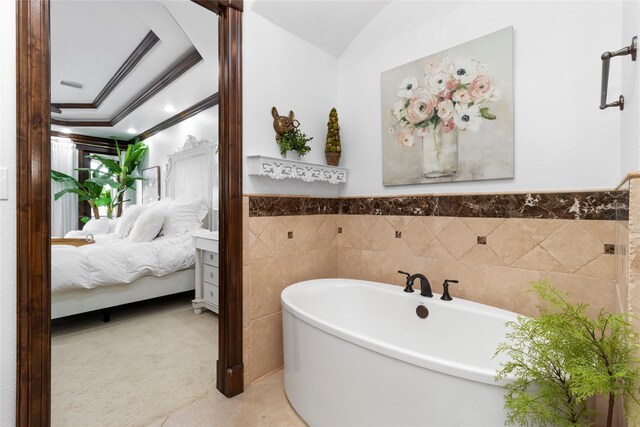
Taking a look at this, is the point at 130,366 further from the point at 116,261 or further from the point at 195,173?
the point at 195,173

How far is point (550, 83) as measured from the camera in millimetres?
1582

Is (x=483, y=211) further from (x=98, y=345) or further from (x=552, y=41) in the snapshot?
(x=98, y=345)

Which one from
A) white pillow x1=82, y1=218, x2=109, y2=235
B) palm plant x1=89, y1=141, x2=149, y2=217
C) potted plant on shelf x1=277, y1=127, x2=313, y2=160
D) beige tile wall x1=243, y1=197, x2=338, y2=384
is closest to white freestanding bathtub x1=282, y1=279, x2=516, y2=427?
beige tile wall x1=243, y1=197, x2=338, y2=384

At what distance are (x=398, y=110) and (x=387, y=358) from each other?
1680 mm

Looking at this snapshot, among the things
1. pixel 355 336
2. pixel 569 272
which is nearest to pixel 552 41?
pixel 569 272

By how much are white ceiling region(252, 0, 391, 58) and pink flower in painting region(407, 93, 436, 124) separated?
2.61ft

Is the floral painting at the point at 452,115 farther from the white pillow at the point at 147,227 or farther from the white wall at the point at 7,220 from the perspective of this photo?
the white pillow at the point at 147,227

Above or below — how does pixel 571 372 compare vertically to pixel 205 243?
below

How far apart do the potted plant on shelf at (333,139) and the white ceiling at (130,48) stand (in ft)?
3.95

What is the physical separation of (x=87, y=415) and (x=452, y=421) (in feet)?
6.15

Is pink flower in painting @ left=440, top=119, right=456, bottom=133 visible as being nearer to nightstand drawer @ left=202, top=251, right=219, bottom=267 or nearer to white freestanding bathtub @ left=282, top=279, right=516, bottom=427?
white freestanding bathtub @ left=282, top=279, right=516, bottom=427

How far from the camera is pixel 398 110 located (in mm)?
2172

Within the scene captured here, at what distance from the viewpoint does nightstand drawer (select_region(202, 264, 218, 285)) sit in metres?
3.00

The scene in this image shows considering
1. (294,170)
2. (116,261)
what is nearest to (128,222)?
(116,261)
